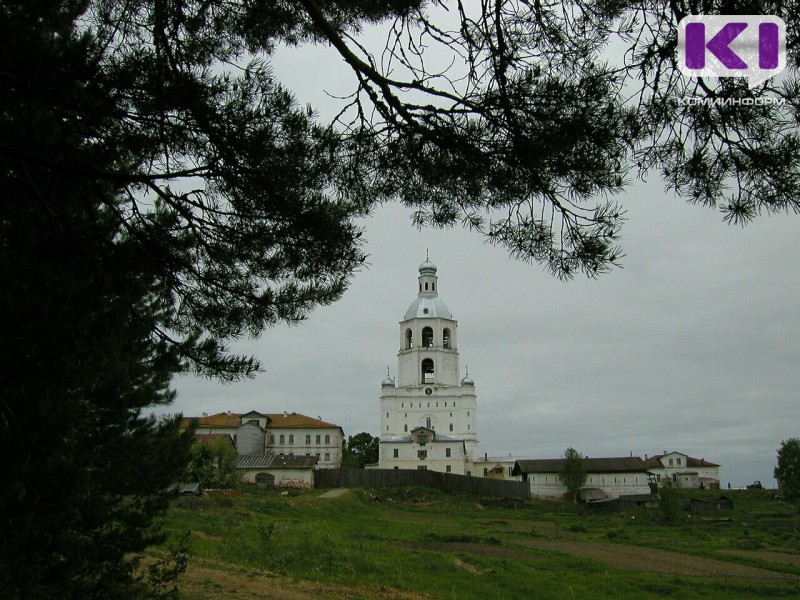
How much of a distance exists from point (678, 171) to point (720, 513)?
5090 centimetres

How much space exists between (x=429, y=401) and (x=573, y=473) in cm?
1654

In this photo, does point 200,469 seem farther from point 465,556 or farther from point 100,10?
point 100,10

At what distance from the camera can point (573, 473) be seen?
62.6 meters

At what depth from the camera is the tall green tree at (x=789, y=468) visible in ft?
178

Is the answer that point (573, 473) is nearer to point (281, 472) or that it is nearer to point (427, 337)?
point (427, 337)

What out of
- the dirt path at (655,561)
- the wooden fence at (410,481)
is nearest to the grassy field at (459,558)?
the dirt path at (655,561)

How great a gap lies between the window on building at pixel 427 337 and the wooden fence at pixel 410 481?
19926 millimetres

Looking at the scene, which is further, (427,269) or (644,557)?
(427,269)

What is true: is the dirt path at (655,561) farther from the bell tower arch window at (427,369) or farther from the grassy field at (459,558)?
the bell tower arch window at (427,369)

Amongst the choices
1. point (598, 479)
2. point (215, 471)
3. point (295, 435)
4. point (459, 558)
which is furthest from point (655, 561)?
point (295, 435)

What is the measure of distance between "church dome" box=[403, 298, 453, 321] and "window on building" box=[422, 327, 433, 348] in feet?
4.96

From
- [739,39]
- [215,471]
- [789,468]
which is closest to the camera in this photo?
[739,39]

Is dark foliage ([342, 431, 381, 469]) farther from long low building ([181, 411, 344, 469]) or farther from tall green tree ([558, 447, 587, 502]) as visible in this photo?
tall green tree ([558, 447, 587, 502])

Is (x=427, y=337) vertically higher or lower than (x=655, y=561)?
higher
